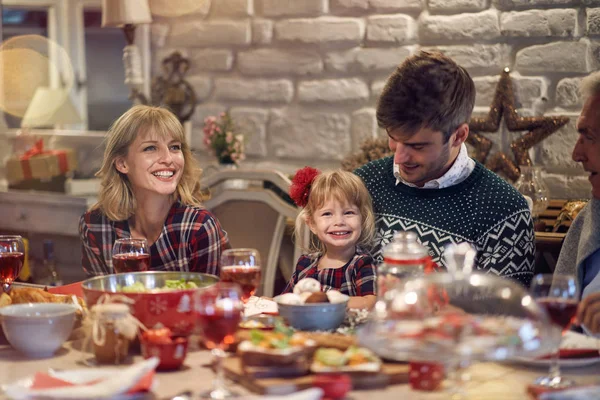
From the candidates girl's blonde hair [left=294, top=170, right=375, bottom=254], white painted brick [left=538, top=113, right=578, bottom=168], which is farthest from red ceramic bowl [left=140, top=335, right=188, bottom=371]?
white painted brick [left=538, top=113, right=578, bottom=168]

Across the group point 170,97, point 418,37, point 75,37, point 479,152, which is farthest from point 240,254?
point 75,37

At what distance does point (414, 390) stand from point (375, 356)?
0.12m

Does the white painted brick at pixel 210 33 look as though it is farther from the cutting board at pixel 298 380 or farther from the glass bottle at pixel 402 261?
the cutting board at pixel 298 380

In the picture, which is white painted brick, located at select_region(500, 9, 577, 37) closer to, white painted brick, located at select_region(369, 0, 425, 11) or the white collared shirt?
white painted brick, located at select_region(369, 0, 425, 11)

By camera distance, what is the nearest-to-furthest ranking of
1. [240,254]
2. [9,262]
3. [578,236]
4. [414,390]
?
1. [414,390]
2. [240,254]
3. [9,262]
4. [578,236]

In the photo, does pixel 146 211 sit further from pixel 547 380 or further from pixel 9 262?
pixel 547 380

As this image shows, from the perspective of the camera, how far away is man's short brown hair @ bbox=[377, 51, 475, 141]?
230 centimetres

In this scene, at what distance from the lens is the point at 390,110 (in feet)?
7.55

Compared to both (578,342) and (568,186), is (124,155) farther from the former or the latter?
(568,186)

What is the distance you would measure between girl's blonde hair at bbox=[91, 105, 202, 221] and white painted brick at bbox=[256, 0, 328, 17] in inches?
53.6

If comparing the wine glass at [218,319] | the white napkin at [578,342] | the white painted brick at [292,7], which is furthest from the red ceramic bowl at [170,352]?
the white painted brick at [292,7]

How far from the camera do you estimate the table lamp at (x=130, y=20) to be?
3.96 m

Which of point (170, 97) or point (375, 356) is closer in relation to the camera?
point (375, 356)

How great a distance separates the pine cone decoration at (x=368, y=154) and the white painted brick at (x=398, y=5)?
1.81 ft
